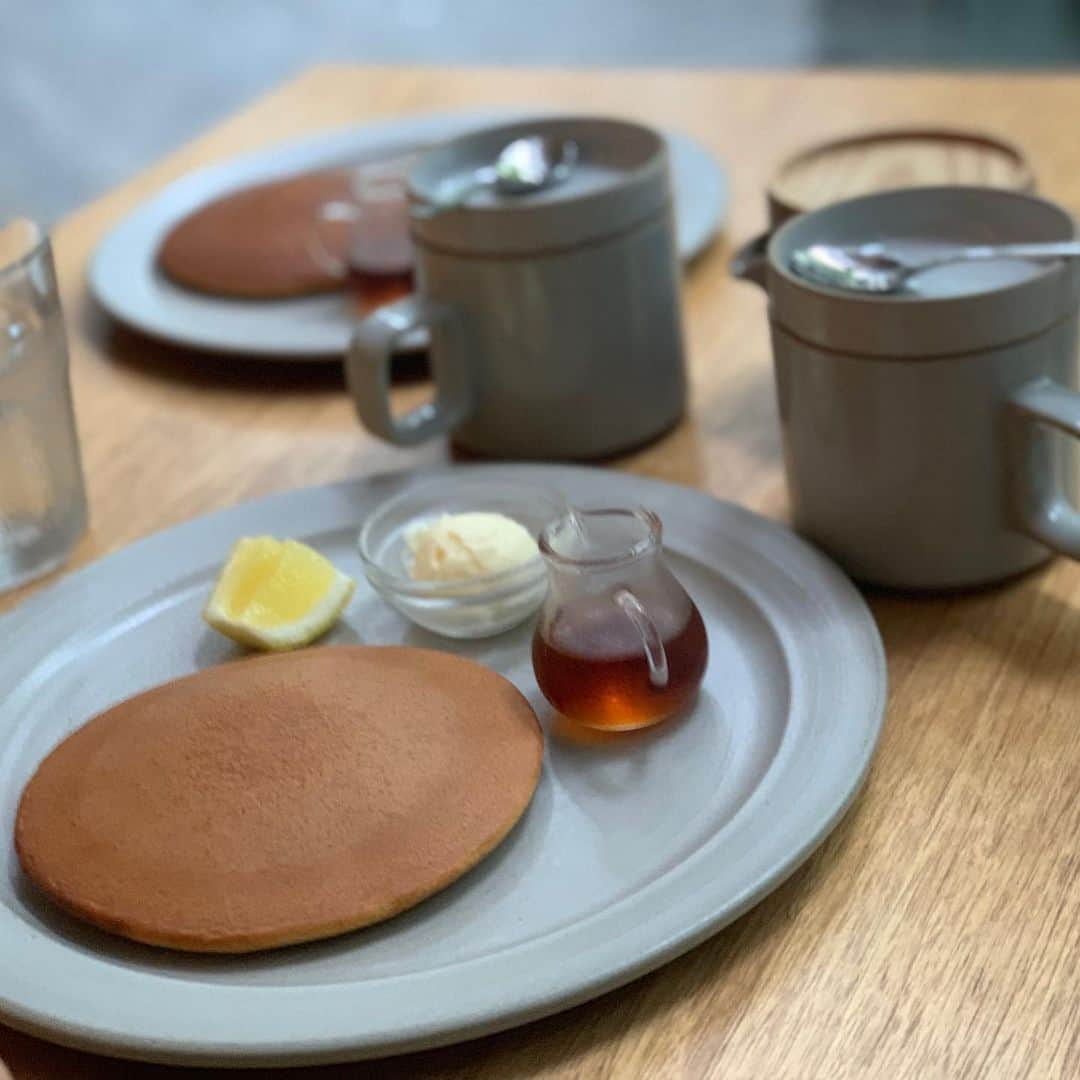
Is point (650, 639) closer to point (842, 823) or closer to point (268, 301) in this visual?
point (842, 823)

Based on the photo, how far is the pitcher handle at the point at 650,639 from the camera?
2.26 ft

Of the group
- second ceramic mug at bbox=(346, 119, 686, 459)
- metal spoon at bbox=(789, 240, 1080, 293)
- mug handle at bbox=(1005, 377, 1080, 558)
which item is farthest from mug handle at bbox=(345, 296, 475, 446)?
mug handle at bbox=(1005, 377, 1080, 558)

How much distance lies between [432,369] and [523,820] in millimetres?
380

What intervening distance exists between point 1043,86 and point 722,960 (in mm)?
1072

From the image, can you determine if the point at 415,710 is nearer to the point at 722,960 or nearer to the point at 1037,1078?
the point at 722,960

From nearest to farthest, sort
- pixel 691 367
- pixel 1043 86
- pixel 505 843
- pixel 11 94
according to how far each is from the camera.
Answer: pixel 505 843, pixel 691 367, pixel 1043 86, pixel 11 94

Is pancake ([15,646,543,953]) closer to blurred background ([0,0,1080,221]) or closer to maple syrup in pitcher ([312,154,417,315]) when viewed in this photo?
maple syrup in pitcher ([312,154,417,315])

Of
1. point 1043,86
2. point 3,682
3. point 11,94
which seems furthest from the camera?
point 11,94

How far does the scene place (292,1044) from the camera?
0.55 m

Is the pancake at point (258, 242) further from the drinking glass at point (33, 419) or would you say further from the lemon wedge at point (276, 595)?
the lemon wedge at point (276, 595)

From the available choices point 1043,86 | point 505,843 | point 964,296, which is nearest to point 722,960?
point 505,843

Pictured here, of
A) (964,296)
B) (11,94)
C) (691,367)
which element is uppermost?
(964,296)

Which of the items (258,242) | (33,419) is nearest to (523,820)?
(33,419)

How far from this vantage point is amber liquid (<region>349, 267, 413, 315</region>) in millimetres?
1130
